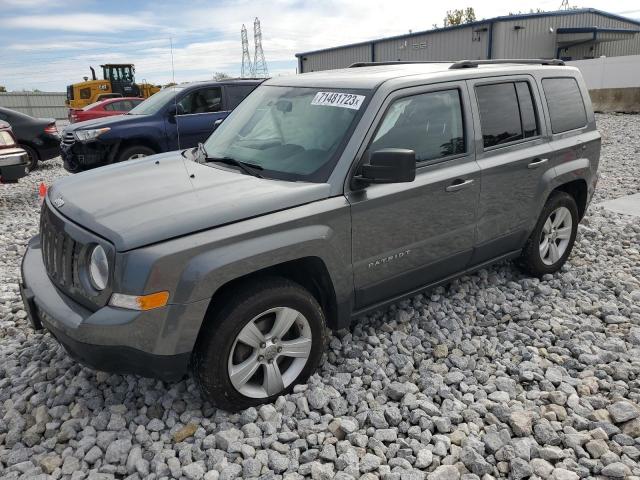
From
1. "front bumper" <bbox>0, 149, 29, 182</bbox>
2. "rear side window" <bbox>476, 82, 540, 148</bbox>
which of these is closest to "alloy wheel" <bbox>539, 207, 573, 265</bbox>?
"rear side window" <bbox>476, 82, 540, 148</bbox>

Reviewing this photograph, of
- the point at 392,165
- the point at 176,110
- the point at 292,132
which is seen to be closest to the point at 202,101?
the point at 176,110

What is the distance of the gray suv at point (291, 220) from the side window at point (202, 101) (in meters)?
5.48

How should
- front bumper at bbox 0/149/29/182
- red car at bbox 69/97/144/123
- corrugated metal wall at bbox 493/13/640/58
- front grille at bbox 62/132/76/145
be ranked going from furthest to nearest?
1. corrugated metal wall at bbox 493/13/640/58
2. red car at bbox 69/97/144/123
3. front grille at bbox 62/132/76/145
4. front bumper at bbox 0/149/29/182

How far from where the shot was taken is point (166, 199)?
293cm

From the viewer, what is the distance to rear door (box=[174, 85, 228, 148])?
9227 millimetres

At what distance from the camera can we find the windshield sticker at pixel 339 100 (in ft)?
11.1

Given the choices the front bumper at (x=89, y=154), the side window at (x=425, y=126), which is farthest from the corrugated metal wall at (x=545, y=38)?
the side window at (x=425, y=126)

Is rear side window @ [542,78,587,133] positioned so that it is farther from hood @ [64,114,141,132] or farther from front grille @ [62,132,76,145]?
A: front grille @ [62,132,76,145]

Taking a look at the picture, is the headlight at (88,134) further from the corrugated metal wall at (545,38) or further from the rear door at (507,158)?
the corrugated metal wall at (545,38)

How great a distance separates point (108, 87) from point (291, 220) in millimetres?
27712

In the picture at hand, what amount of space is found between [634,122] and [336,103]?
16801mm

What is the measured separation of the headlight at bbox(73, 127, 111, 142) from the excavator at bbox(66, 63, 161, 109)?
1871 centimetres

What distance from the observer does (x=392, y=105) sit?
11.2ft

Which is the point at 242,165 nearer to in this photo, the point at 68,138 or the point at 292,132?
the point at 292,132
